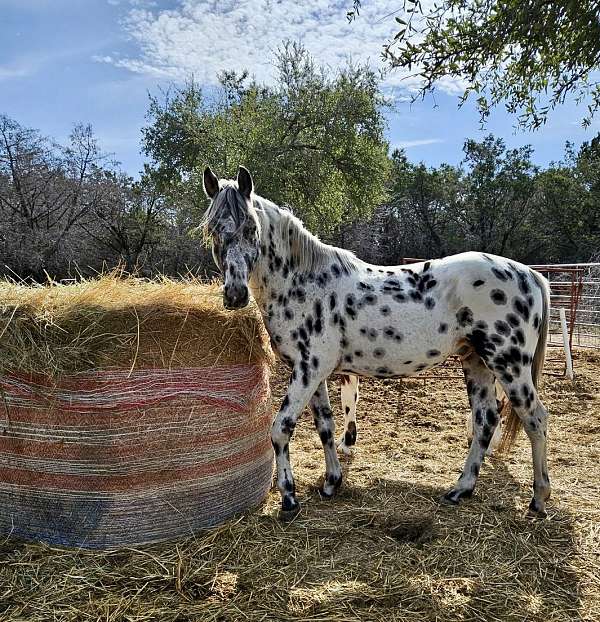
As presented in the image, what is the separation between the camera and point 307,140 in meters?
11.6

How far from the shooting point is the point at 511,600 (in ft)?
7.88

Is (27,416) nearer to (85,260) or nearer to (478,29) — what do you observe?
(478,29)

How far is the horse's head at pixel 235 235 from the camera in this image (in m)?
2.83

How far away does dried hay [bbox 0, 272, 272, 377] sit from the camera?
9.04ft

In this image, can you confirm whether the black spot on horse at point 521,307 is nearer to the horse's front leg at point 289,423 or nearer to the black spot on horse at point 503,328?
the black spot on horse at point 503,328

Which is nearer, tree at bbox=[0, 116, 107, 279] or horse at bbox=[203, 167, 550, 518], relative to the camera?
horse at bbox=[203, 167, 550, 518]

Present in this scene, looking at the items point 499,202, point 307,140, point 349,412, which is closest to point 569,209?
point 499,202

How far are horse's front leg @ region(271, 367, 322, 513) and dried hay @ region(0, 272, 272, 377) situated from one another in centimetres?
35

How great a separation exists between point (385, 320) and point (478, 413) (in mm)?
1083

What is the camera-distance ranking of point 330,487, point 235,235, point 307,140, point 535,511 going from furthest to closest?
1. point 307,140
2. point 330,487
3. point 535,511
4. point 235,235

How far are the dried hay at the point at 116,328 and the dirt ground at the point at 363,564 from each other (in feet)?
3.37

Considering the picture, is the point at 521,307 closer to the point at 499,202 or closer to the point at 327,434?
the point at 327,434

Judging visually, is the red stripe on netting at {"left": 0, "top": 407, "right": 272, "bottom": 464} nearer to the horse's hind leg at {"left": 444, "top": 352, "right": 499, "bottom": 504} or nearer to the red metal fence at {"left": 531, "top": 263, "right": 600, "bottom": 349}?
the horse's hind leg at {"left": 444, "top": 352, "right": 499, "bottom": 504}

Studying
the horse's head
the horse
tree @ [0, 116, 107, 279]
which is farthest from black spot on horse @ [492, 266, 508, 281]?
tree @ [0, 116, 107, 279]
